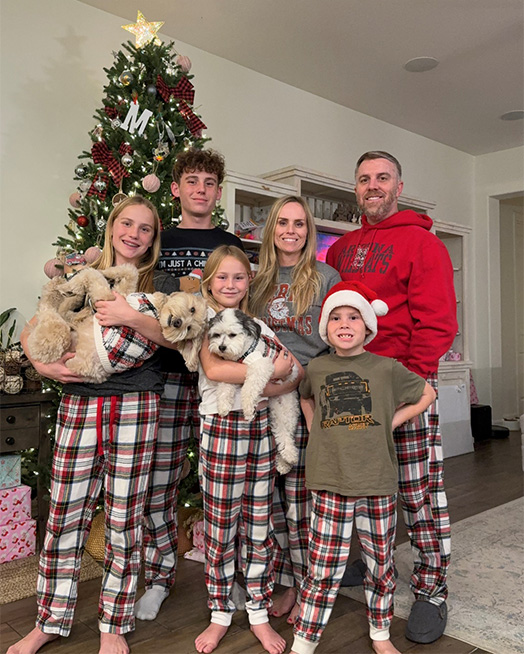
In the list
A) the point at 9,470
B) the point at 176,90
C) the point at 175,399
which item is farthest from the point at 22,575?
the point at 176,90

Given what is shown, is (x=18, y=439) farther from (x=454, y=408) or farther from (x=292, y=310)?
(x=454, y=408)

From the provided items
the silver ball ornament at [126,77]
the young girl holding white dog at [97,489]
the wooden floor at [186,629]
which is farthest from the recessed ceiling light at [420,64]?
the wooden floor at [186,629]

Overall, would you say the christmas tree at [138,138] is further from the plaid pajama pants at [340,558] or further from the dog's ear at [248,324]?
the plaid pajama pants at [340,558]

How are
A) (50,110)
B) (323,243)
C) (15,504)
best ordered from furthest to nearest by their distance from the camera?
(323,243), (50,110), (15,504)

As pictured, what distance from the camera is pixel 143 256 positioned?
81.2 inches

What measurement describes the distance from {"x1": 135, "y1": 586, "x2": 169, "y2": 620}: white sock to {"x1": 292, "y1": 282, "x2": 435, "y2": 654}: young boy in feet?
2.04

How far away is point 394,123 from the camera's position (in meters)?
5.76

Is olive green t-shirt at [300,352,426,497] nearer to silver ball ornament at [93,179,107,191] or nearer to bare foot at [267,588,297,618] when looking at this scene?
bare foot at [267,588,297,618]

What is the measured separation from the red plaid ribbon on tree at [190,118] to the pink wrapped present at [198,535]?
7.10 feet

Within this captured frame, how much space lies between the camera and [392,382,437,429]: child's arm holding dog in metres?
1.86

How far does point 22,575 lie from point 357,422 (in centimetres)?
180

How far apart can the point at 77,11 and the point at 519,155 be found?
5.03m

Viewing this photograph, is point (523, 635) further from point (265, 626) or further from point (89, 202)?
point (89, 202)

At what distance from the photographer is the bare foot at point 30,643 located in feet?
6.02
